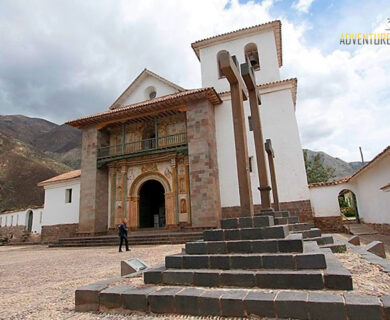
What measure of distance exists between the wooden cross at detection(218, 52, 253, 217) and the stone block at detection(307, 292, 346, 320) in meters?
1.78

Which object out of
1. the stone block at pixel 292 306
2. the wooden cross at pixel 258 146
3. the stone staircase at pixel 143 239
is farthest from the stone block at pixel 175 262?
the stone staircase at pixel 143 239

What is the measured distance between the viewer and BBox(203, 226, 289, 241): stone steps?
11.1 feet

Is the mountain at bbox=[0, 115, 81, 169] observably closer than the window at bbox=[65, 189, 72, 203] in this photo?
No

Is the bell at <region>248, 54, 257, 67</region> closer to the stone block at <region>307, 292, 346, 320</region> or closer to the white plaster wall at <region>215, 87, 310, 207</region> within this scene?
the white plaster wall at <region>215, 87, 310, 207</region>

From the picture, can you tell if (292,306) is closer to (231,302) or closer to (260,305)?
(260,305)

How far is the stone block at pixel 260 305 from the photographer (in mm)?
2408

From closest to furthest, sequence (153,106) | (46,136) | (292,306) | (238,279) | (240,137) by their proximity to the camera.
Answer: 1. (292,306)
2. (238,279)
3. (240,137)
4. (153,106)
5. (46,136)

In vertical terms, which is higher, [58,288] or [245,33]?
[245,33]

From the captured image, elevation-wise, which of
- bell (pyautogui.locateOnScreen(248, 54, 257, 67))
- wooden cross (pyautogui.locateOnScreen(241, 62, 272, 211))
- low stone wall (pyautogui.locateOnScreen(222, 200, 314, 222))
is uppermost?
bell (pyautogui.locateOnScreen(248, 54, 257, 67))

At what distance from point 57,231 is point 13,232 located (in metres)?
5.48

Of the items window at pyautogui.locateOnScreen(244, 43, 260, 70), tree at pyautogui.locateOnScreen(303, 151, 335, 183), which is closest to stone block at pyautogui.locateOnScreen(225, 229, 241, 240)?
window at pyautogui.locateOnScreen(244, 43, 260, 70)

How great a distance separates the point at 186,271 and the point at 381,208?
398 inches

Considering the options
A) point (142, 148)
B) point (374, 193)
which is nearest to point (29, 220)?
point (142, 148)

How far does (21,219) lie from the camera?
19.5m
